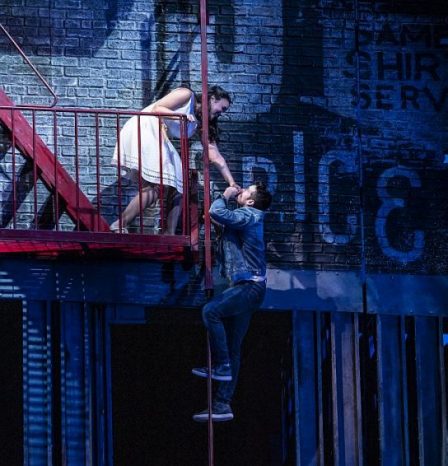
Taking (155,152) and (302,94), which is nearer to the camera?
(155,152)

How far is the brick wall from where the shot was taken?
44.6ft

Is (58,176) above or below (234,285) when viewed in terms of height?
above

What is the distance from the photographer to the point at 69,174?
43.9 feet

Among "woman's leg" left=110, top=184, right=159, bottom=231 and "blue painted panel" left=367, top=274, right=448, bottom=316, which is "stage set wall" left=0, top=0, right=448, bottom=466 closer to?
"blue painted panel" left=367, top=274, right=448, bottom=316

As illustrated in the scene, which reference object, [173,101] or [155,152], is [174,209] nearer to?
[155,152]

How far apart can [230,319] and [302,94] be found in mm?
2392

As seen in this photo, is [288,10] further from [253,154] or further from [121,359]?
[121,359]

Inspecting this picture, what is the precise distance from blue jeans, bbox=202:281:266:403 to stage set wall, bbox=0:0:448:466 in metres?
0.81

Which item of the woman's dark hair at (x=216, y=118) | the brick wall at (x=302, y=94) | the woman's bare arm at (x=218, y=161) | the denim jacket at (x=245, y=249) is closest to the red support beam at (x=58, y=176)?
the brick wall at (x=302, y=94)

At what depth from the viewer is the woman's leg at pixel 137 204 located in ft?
41.9

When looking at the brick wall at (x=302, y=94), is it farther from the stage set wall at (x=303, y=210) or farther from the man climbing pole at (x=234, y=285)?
the man climbing pole at (x=234, y=285)

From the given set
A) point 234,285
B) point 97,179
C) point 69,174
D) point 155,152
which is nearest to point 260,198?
point 234,285

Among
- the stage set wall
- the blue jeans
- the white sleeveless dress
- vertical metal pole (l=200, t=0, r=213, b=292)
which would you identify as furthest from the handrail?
the blue jeans

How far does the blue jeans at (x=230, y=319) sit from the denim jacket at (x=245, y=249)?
0.09 metres
